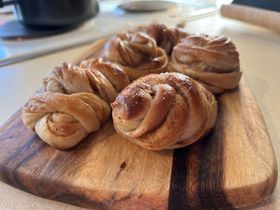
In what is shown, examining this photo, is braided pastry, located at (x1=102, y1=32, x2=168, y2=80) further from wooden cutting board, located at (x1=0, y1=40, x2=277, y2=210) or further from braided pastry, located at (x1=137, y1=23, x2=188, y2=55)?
wooden cutting board, located at (x1=0, y1=40, x2=277, y2=210)

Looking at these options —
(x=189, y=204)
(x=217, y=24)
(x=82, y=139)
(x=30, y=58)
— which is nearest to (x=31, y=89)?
(x=30, y=58)

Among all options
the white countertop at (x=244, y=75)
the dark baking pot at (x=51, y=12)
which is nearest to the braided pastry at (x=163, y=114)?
the white countertop at (x=244, y=75)

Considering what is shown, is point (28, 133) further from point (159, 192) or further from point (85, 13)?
point (85, 13)

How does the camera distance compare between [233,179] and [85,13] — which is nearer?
[233,179]

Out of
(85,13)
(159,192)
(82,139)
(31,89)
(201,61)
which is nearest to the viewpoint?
(159,192)

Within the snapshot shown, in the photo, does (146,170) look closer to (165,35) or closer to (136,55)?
(136,55)

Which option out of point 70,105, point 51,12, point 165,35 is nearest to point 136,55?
point 165,35

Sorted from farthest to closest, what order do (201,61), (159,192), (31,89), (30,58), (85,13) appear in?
(85,13) → (30,58) → (31,89) → (201,61) → (159,192)
